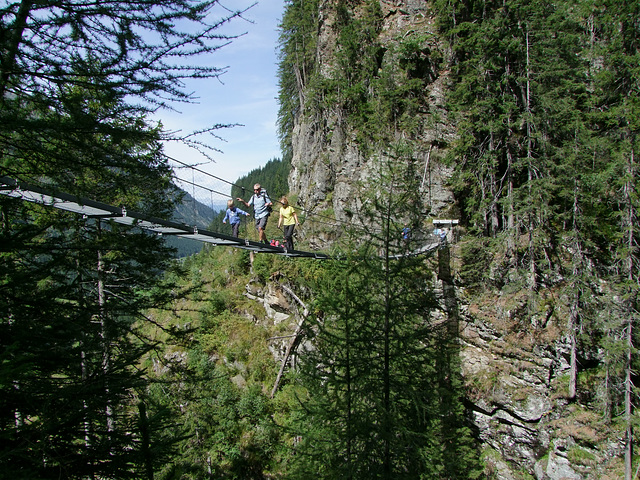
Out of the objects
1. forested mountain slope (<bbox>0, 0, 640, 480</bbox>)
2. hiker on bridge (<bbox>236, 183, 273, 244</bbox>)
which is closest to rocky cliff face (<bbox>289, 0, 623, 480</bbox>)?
forested mountain slope (<bbox>0, 0, 640, 480</bbox>)

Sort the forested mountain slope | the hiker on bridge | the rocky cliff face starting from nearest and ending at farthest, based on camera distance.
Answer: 1. the forested mountain slope
2. the hiker on bridge
3. the rocky cliff face

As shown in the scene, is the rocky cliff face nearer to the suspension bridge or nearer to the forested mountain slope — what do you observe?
the forested mountain slope

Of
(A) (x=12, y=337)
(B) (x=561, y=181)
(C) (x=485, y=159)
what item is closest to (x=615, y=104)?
(B) (x=561, y=181)

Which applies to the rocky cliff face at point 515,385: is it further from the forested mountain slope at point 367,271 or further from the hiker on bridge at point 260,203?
the hiker on bridge at point 260,203

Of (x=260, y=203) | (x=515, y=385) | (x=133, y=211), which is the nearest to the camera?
(x=133, y=211)

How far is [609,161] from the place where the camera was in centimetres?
945

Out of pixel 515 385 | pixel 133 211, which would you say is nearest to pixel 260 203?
pixel 133 211

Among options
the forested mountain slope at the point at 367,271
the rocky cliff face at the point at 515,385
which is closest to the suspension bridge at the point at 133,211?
the forested mountain slope at the point at 367,271

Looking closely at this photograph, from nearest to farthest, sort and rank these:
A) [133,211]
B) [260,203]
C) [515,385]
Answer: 1. [133,211]
2. [260,203]
3. [515,385]

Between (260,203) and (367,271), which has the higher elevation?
(260,203)

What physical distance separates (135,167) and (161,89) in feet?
1.96

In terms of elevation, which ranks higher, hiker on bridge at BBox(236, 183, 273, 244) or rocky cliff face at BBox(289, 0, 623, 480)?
hiker on bridge at BBox(236, 183, 273, 244)

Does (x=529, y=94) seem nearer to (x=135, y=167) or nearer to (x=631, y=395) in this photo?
(x=631, y=395)

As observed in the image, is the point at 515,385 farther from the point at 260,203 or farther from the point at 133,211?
the point at 133,211
